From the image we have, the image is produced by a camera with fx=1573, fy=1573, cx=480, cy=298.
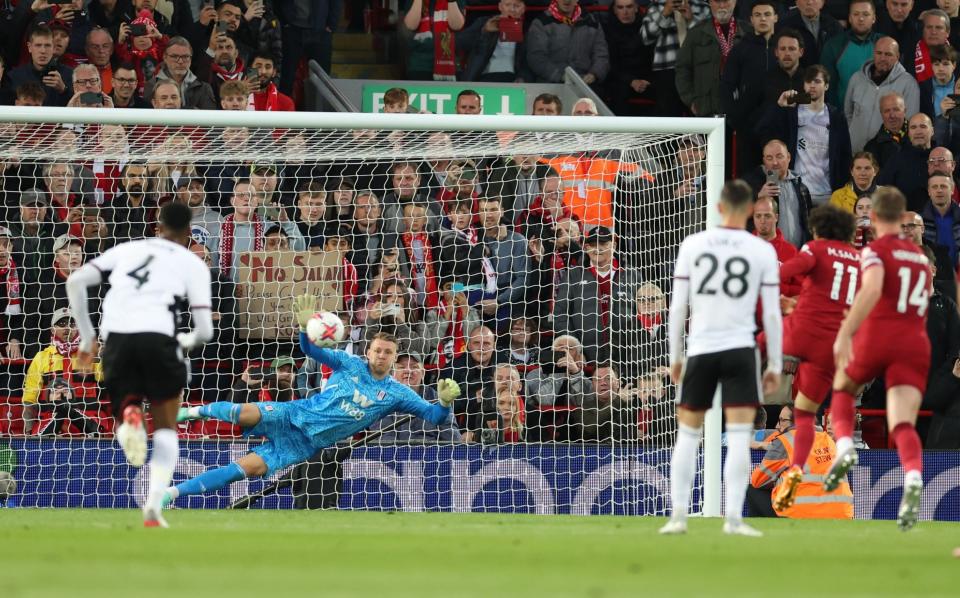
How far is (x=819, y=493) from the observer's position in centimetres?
1221

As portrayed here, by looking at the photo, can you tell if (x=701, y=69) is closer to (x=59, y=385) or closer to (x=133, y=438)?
(x=59, y=385)

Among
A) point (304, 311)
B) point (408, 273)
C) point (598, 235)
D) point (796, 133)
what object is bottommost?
point (304, 311)

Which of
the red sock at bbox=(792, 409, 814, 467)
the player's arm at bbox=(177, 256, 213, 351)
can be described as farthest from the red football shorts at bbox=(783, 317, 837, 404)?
the player's arm at bbox=(177, 256, 213, 351)

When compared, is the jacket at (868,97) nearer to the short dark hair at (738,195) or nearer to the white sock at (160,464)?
the short dark hair at (738,195)

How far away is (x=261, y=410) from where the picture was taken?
39.3ft

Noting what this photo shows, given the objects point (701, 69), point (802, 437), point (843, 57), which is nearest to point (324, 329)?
point (802, 437)

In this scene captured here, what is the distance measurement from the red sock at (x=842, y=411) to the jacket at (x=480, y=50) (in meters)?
8.52

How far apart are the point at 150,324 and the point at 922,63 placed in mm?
10578

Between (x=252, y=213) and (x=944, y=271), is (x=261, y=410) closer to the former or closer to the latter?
(x=252, y=213)

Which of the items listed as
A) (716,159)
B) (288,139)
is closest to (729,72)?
(716,159)

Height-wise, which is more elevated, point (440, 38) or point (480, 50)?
point (440, 38)

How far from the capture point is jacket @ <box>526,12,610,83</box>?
17109 mm

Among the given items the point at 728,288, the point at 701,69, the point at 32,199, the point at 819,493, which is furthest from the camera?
the point at 701,69

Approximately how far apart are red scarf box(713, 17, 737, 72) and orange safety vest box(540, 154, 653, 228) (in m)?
3.00
